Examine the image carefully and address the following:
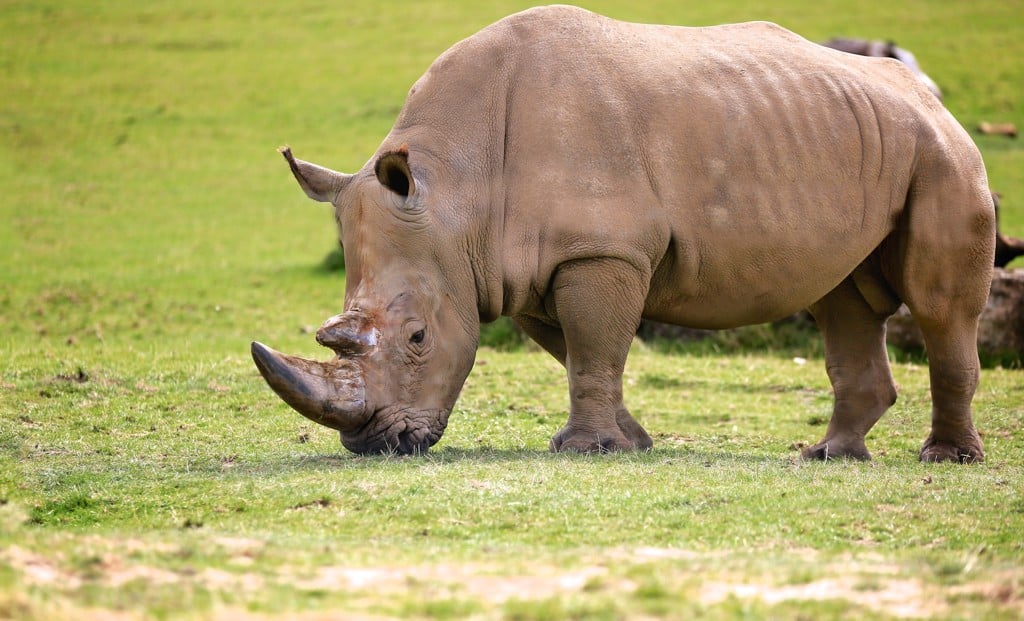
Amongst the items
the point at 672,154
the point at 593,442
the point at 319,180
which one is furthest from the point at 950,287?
the point at 319,180

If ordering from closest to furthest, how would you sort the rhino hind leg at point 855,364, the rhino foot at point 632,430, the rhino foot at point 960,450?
the rhino foot at point 632,430 < the rhino foot at point 960,450 < the rhino hind leg at point 855,364

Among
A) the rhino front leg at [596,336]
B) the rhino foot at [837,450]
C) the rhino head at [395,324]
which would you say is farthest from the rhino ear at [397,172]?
the rhino foot at [837,450]

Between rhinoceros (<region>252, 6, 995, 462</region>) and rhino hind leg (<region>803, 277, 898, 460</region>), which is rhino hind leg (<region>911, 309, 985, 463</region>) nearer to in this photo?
rhinoceros (<region>252, 6, 995, 462</region>)

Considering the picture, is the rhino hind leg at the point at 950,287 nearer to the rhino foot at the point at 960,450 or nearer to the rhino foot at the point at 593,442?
the rhino foot at the point at 960,450

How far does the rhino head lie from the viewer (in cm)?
848

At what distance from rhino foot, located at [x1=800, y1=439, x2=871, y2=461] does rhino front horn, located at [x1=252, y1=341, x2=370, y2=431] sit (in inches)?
128

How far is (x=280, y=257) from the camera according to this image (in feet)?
77.5

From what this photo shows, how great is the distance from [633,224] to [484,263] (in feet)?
3.10

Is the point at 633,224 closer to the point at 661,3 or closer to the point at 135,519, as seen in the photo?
the point at 135,519

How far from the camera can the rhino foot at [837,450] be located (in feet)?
32.3

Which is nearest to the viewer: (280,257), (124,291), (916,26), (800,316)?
(800,316)

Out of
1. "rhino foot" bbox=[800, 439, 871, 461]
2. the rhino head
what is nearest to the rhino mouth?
the rhino head

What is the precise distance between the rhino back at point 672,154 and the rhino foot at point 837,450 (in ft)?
3.17

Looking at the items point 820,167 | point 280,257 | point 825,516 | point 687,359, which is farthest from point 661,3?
point 825,516
